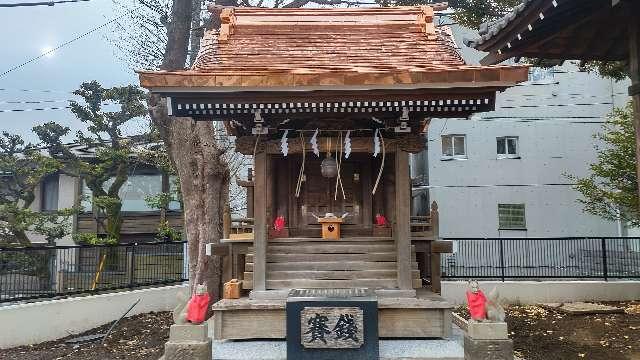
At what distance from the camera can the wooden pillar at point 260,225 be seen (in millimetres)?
9174

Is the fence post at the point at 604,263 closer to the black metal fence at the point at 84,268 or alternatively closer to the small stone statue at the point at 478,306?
the small stone statue at the point at 478,306

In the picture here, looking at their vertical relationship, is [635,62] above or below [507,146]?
below

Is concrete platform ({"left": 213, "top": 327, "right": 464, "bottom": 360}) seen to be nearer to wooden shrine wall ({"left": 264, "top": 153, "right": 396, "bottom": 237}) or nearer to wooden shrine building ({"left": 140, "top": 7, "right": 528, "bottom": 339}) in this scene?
wooden shrine building ({"left": 140, "top": 7, "right": 528, "bottom": 339})

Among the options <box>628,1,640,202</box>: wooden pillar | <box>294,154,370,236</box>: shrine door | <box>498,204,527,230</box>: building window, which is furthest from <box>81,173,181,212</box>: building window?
<box>628,1,640,202</box>: wooden pillar

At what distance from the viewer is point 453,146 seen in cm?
1978

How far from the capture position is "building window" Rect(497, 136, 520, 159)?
19.5 m

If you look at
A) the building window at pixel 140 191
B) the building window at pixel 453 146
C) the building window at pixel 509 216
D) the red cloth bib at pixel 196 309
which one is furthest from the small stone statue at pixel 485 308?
the building window at pixel 140 191

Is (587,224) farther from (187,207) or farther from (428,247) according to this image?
(187,207)

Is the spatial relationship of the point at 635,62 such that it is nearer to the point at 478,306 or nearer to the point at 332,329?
the point at 478,306

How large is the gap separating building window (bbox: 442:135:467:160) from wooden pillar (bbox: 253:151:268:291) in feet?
39.9

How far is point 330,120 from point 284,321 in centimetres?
392

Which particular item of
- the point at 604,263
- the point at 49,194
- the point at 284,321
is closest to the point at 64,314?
the point at 284,321

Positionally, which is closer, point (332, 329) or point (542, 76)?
point (332, 329)

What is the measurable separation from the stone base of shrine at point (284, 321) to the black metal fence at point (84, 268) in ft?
15.7
